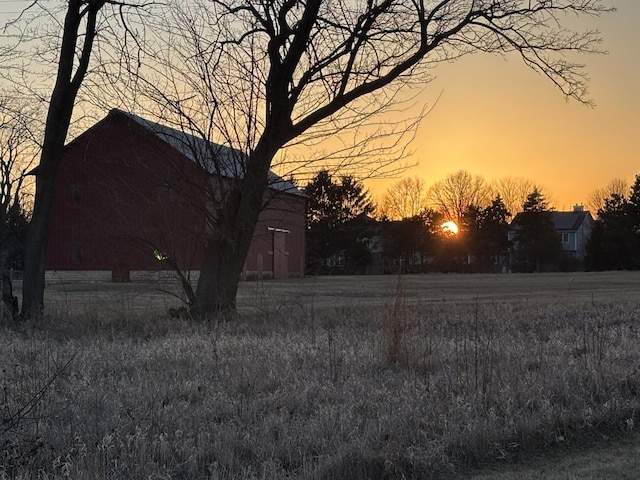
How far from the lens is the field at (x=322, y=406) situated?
4.51 meters

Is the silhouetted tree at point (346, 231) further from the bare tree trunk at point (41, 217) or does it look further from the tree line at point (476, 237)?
the bare tree trunk at point (41, 217)

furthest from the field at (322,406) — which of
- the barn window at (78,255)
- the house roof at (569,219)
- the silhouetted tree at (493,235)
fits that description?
the house roof at (569,219)

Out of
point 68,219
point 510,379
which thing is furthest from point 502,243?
point 510,379

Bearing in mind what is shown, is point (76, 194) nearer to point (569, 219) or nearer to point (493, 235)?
point (493, 235)

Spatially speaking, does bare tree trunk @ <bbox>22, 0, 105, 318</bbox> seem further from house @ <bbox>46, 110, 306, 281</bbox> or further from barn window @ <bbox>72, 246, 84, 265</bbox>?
barn window @ <bbox>72, 246, 84, 265</bbox>

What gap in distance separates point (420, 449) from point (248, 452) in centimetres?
116

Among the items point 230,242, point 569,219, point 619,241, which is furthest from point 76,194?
point 569,219

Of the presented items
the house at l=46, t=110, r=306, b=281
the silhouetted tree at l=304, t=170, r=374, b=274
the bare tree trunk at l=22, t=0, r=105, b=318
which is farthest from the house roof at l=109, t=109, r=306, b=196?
the silhouetted tree at l=304, t=170, r=374, b=274

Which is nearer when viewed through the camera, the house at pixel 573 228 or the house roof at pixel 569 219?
the house at pixel 573 228

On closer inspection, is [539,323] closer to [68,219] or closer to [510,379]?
[510,379]

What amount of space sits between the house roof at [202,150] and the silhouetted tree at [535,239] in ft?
229

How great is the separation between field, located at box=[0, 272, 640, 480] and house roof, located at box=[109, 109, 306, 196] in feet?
12.3

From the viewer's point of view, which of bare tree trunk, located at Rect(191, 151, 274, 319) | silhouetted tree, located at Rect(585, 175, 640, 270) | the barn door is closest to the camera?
bare tree trunk, located at Rect(191, 151, 274, 319)

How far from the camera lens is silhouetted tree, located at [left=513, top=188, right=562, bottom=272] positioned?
78.8 meters
